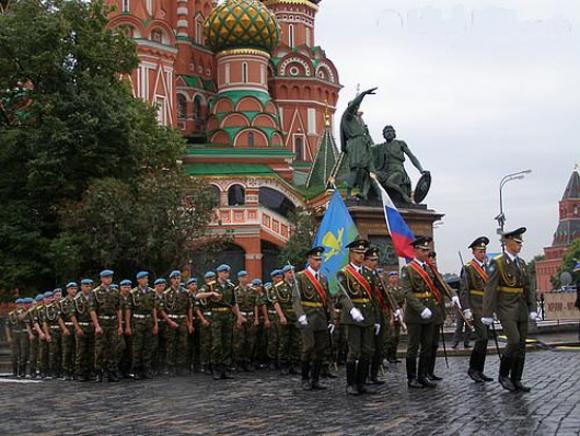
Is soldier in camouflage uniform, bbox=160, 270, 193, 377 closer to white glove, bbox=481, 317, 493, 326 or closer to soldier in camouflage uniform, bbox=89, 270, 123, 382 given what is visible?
soldier in camouflage uniform, bbox=89, 270, 123, 382

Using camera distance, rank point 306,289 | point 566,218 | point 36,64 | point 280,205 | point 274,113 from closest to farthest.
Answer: point 306,289 < point 36,64 < point 280,205 < point 274,113 < point 566,218

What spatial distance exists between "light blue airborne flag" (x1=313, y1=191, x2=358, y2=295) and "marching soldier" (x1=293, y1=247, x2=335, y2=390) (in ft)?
8.37

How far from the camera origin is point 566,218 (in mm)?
126250

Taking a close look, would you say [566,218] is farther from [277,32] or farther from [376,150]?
[376,150]

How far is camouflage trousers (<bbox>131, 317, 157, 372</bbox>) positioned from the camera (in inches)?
567

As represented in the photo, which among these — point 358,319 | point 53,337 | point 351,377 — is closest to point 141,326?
point 53,337

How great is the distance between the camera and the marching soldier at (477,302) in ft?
34.6

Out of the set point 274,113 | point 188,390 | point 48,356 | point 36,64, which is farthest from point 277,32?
point 188,390

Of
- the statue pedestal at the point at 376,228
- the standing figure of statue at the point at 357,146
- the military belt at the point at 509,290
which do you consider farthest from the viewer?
the standing figure of statue at the point at 357,146

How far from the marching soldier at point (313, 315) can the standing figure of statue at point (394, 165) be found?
9.76 m

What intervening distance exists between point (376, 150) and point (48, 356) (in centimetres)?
912

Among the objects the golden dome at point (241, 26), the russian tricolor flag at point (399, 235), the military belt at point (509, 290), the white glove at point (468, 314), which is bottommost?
the white glove at point (468, 314)

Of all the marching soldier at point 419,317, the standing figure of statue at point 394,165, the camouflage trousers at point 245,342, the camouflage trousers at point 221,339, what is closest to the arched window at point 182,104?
the standing figure of statue at point 394,165

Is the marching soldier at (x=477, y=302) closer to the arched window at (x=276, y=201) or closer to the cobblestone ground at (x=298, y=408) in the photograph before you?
the cobblestone ground at (x=298, y=408)
